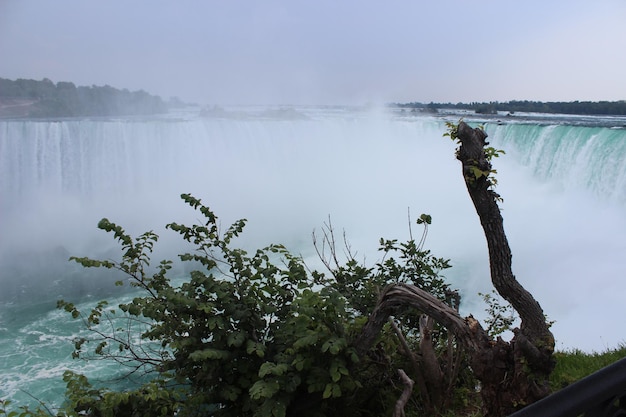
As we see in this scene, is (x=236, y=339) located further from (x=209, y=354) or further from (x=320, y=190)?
(x=320, y=190)

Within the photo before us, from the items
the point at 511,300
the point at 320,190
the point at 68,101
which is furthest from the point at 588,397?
the point at 68,101

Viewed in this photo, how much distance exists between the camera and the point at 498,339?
2.59 metres

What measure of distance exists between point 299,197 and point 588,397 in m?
16.8

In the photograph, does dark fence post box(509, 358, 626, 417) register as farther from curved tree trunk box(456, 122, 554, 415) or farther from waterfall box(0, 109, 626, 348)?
waterfall box(0, 109, 626, 348)

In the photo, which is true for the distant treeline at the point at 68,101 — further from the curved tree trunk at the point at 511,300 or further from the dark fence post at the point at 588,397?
the dark fence post at the point at 588,397

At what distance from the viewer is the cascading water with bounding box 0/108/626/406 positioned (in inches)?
372

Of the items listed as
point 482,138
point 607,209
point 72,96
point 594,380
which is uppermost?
point 72,96

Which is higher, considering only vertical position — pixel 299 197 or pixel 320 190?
pixel 320 190

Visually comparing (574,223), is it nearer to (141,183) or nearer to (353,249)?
(353,249)

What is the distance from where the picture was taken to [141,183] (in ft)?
56.6

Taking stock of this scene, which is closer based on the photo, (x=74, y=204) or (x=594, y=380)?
(x=594, y=380)

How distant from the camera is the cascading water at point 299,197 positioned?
31.0ft

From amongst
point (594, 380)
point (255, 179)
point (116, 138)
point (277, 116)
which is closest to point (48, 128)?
point (116, 138)

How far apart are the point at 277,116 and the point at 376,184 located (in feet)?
15.4
